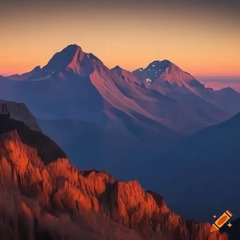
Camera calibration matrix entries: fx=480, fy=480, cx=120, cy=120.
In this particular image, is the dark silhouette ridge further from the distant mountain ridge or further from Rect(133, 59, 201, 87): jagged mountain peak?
Rect(133, 59, 201, 87): jagged mountain peak

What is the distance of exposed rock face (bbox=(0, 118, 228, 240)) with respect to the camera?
58.6 feet

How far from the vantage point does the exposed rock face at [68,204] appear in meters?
17.9

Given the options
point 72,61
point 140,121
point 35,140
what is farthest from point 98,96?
point 35,140

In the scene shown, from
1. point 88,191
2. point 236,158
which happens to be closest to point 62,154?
point 88,191

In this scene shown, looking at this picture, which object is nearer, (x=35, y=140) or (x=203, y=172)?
(x=35, y=140)

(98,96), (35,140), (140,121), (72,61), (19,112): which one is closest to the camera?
(35,140)

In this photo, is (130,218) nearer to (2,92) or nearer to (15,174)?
(15,174)

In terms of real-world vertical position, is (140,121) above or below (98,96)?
below

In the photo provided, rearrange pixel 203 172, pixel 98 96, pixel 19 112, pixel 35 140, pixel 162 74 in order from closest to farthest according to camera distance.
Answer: pixel 35 140 → pixel 19 112 → pixel 203 172 → pixel 98 96 → pixel 162 74

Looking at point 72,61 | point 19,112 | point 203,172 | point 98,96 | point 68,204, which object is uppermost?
point 72,61

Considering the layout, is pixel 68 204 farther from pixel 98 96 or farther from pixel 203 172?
pixel 98 96

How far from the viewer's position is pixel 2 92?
144250 millimetres

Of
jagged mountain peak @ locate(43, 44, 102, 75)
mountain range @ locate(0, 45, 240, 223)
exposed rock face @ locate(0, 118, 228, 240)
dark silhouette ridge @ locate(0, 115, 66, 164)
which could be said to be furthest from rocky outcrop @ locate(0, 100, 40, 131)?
jagged mountain peak @ locate(43, 44, 102, 75)

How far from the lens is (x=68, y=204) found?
2091cm
